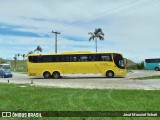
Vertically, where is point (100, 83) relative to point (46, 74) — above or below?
below

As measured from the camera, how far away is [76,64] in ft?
137

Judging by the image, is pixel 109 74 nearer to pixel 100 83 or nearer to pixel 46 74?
pixel 46 74

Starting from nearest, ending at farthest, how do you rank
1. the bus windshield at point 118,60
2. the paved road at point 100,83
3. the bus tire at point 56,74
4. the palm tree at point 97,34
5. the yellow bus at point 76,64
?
the paved road at point 100,83 → the bus windshield at point 118,60 → the yellow bus at point 76,64 → the bus tire at point 56,74 → the palm tree at point 97,34

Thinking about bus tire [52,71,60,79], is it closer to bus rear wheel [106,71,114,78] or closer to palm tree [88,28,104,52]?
bus rear wheel [106,71,114,78]

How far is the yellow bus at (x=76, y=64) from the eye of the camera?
41031mm

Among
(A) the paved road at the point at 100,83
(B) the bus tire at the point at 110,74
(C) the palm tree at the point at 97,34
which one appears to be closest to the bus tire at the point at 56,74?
(A) the paved road at the point at 100,83

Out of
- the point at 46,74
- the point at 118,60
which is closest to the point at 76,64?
the point at 46,74

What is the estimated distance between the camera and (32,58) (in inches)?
1656

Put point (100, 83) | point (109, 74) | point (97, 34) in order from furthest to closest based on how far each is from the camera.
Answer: point (97, 34) < point (109, 74) < point (100, 83)

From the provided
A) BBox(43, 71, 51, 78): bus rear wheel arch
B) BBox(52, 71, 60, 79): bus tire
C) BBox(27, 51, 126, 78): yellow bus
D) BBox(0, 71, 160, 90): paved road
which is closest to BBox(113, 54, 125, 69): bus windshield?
BBox(27, 51, 126, 78): yellow bus

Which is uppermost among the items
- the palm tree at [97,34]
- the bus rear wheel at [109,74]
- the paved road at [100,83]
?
the palm tree at [97,34]

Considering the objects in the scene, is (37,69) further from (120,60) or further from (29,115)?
(29,115)

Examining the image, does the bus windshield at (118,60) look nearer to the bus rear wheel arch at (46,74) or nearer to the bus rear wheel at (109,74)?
the bus rear wheel at (109,74)

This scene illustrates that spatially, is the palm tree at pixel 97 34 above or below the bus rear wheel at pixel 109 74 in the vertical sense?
above
